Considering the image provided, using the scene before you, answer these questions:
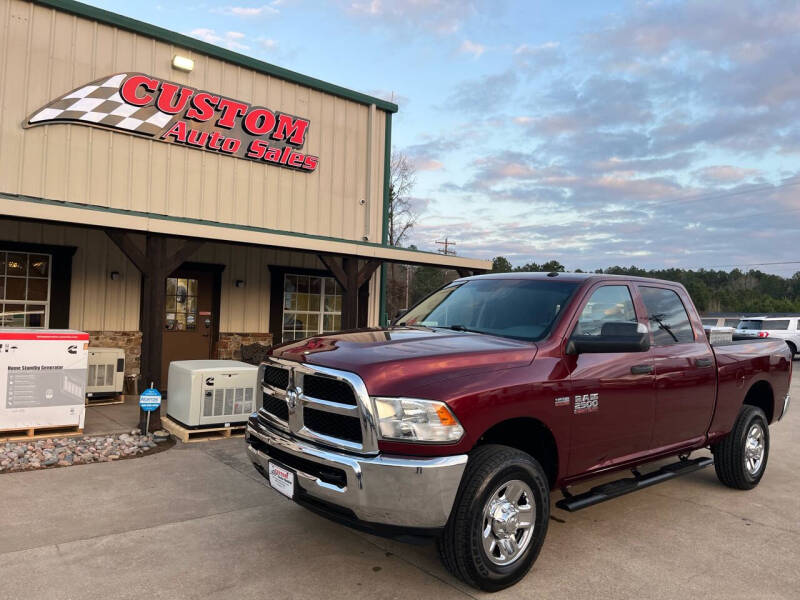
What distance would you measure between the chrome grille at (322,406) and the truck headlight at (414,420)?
65mm

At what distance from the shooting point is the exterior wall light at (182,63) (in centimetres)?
994

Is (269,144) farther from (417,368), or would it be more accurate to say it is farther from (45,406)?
(417,368)

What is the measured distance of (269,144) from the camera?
1127 cm

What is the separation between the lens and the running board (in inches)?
142

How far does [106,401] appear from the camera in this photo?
870 cm

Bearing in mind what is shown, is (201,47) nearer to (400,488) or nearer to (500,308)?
(500,308)

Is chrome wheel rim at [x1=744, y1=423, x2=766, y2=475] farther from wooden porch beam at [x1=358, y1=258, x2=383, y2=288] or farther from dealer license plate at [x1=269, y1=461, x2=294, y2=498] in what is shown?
wooden porch beam at [x1=358, y1=258, x2=383, y2=288]

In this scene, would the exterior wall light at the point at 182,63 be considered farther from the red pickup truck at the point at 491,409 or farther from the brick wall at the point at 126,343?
the red pickup truck at the point at 491,409

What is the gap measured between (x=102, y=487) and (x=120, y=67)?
7.49 meters

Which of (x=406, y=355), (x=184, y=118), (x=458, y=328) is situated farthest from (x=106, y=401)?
(x=406, y=355)

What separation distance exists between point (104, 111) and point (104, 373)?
430 centimetres

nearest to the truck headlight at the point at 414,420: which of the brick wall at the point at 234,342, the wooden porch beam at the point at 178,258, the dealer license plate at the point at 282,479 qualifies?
the dealer license plate at the point at 282,479

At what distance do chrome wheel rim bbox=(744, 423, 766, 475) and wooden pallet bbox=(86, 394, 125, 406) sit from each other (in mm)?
8328

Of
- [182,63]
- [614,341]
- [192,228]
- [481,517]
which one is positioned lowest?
[481,517]
